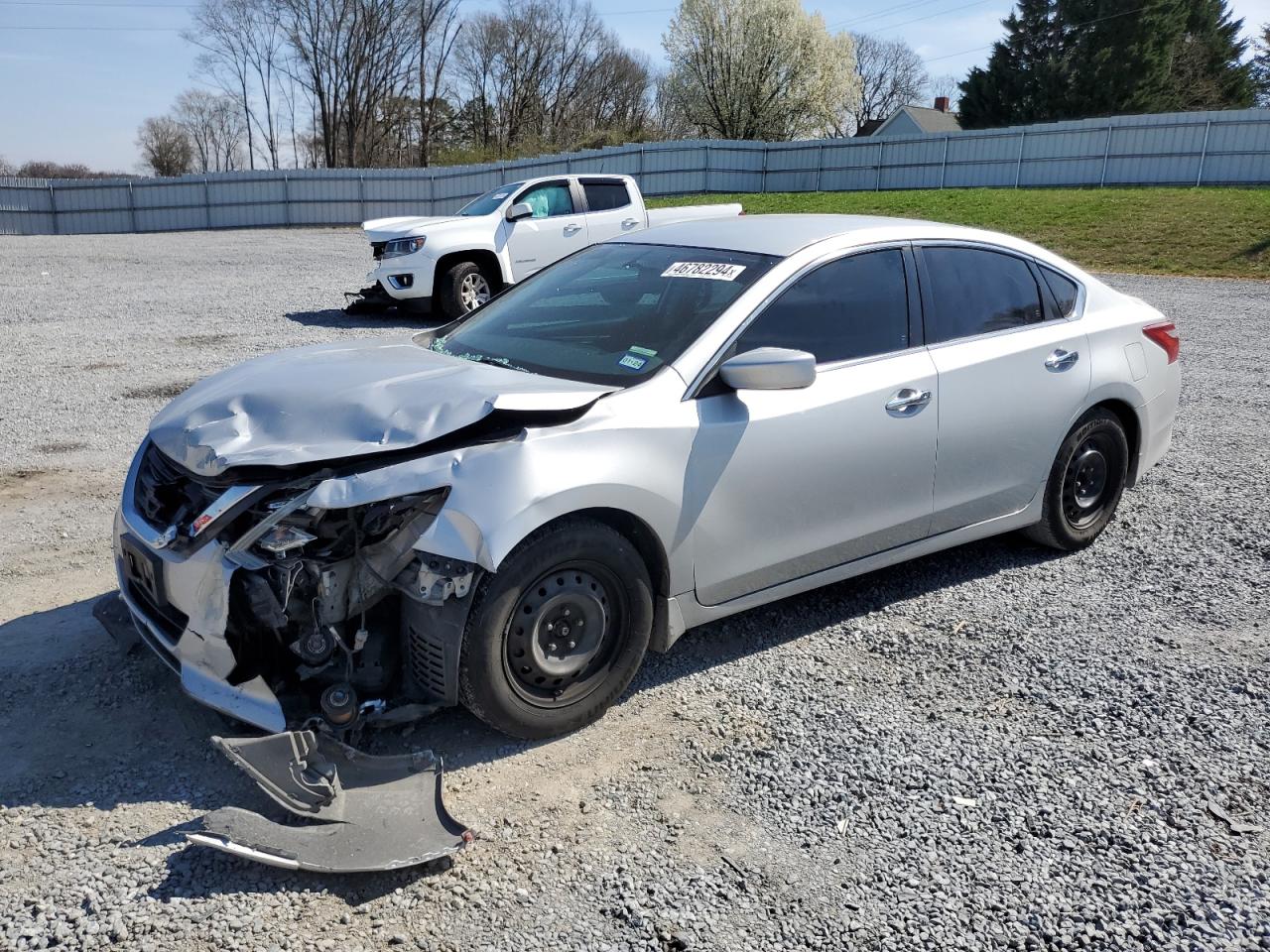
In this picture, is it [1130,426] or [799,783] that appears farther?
[1130,426]

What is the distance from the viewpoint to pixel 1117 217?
2362 centimetres

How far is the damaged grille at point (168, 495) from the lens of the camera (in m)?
3.29

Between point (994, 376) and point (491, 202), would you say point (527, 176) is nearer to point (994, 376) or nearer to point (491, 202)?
point (491, 202)

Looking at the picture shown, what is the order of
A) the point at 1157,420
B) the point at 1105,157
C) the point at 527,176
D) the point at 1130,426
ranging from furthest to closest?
the point at 527,176 → the point at 1105,157 → the point at 1157,420 → the point at 1130,426

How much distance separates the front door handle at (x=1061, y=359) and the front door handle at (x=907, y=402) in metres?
0.91

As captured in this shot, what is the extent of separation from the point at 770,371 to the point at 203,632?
205cm

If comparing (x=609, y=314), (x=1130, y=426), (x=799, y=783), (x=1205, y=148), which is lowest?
(x=799, y=783)

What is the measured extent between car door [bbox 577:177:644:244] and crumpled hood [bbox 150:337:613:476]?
33.5ft

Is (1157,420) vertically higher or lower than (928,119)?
lower

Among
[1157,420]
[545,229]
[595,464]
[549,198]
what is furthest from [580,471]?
[549,198]

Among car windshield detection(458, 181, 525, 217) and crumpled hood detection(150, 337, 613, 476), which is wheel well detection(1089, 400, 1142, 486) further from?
car windshield detection(458, 181, 525, 217)

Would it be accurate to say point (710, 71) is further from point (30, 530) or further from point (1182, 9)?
point (30, 530)

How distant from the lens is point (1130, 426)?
17.5ft

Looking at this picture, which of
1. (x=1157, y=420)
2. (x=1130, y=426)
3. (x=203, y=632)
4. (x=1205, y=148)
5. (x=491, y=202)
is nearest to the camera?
(x=203, y=632)
